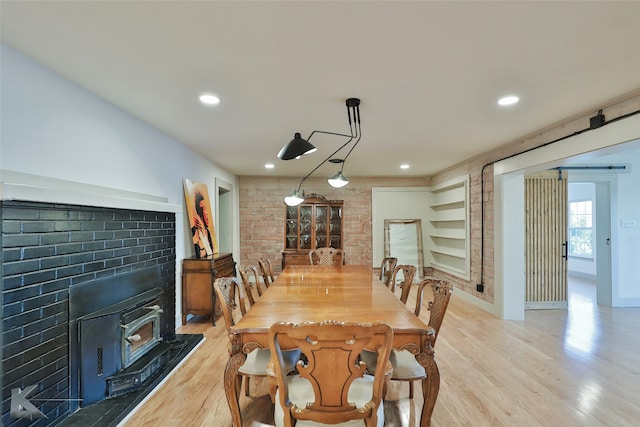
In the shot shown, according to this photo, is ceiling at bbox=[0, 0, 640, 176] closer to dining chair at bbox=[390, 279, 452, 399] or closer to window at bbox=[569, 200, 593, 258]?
dining chair at bbox=[390, 279, 452, 399]

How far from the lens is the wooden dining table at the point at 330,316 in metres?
1.68

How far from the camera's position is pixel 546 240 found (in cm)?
469

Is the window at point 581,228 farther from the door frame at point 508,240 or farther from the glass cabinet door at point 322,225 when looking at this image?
the glass cabinet door at point 322,225

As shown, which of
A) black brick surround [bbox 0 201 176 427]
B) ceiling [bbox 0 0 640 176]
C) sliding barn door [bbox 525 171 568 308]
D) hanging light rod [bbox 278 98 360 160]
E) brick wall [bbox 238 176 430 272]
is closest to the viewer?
ceiling [bbox 0 0 640 176]

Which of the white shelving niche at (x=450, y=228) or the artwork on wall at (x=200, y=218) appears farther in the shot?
the white shelving niche at (x=450, y=228)

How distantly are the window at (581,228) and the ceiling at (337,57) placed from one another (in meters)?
6.01

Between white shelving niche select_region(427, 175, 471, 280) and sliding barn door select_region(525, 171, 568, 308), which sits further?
white shelving niche select_region(427, 175, 471, 280)

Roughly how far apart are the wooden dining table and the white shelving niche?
10.2 feet

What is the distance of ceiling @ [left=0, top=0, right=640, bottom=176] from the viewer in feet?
4.77

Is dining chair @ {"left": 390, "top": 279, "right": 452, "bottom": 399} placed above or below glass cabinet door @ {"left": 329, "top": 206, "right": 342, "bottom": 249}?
below

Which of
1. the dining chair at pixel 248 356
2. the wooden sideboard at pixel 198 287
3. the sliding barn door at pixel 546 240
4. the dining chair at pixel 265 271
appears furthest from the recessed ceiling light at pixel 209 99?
the sliding barn door at pixel 546 240

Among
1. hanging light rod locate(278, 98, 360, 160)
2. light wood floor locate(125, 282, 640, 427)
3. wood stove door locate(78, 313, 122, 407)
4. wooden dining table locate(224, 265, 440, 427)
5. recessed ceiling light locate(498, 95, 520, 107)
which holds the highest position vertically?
recessed ceiling light locate(498, 95, 520, 107)

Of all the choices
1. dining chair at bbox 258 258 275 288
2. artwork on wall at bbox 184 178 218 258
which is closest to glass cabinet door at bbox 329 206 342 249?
artwork on wall at bbox 184 178 218 258

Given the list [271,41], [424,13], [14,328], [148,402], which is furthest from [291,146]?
[148,402]
